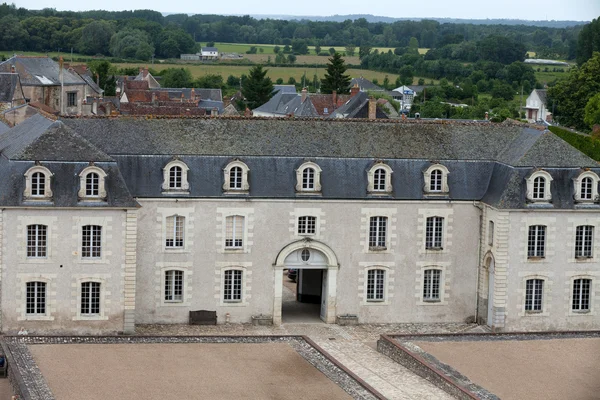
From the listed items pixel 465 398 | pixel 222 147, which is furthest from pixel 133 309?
pixel 465 398

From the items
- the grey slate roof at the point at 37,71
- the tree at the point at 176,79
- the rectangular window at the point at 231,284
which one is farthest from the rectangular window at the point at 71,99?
the rectangular window at the point at 231,284

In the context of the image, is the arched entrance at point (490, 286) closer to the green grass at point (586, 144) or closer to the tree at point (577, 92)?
the green grass at point (586, 144)

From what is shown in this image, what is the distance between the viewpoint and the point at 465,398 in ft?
118

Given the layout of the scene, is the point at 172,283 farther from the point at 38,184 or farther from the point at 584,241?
the point at 584,241

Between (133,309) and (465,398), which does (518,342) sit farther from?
(133,309)

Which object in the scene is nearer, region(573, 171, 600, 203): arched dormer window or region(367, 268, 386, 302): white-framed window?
region(573, 171, 600, 203): arched dormer window

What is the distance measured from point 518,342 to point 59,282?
54.3 ft

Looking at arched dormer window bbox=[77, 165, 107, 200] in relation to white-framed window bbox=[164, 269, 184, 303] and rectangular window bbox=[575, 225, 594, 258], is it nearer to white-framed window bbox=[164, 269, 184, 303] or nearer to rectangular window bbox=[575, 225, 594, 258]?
white-framed window bbox=[164, 269, 184, 303]

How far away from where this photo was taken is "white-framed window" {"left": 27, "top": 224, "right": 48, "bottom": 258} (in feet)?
140

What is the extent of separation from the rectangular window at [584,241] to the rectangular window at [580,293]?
3.41 ft

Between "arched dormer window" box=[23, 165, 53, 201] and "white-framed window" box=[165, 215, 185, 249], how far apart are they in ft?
16.2

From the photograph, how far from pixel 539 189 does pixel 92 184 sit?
663 inches

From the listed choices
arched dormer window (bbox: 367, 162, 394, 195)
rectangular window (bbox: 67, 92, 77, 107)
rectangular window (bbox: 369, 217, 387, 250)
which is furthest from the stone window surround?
rectangular window (bbox: 67, 92, 77, 107)

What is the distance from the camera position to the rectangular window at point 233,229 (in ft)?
151
